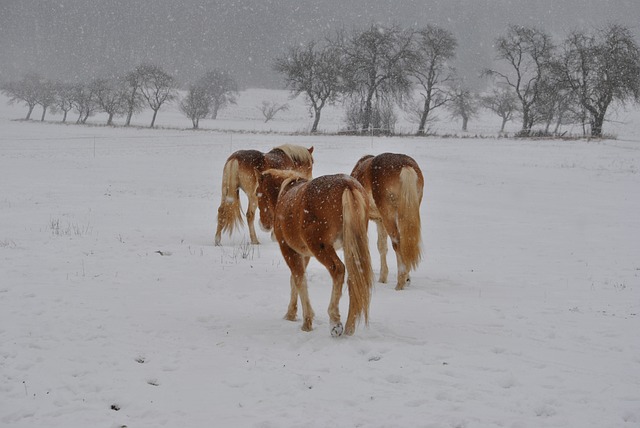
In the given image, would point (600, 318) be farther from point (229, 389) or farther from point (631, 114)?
point (631, 114)

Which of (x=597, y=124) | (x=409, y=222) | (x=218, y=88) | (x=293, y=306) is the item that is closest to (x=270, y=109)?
(x=218, y=88)

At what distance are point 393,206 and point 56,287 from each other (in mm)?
4808

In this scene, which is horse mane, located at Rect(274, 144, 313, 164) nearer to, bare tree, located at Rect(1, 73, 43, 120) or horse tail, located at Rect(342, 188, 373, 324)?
horse tail, located at Rect(342, 188, 373, 324)

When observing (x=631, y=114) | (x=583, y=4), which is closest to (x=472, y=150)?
(x=631, y=114)

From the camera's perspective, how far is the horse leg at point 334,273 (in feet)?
15.2

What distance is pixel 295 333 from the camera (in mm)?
4930

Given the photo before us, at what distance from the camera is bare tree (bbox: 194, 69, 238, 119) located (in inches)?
3856

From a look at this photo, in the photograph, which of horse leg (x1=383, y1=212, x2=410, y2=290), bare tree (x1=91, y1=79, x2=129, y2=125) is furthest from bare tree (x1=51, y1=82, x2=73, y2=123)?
horse leg (x1=383, y1=212, x2=410, y2=290)

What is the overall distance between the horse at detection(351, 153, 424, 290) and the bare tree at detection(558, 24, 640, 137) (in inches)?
1539

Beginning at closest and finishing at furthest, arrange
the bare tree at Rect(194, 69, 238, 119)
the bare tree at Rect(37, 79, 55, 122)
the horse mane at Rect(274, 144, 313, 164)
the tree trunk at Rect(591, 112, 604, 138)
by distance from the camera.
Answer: the horse mane at Rect(274, 144, 313, 164), the tree trunk at Rect(591, 112, 604, 138), the bare tree at Rect(37, 79, 55, 122), the bare tree at Rect(194, 69, 238, 119)

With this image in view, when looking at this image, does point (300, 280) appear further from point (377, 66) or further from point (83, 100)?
point (83, 100)

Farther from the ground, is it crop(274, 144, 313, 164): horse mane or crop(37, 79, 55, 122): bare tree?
crop(37, 79, 55, 122): bare tree

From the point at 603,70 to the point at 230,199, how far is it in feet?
144

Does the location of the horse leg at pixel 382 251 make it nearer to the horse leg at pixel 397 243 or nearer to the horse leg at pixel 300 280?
the horse leg at pixel 397 243
